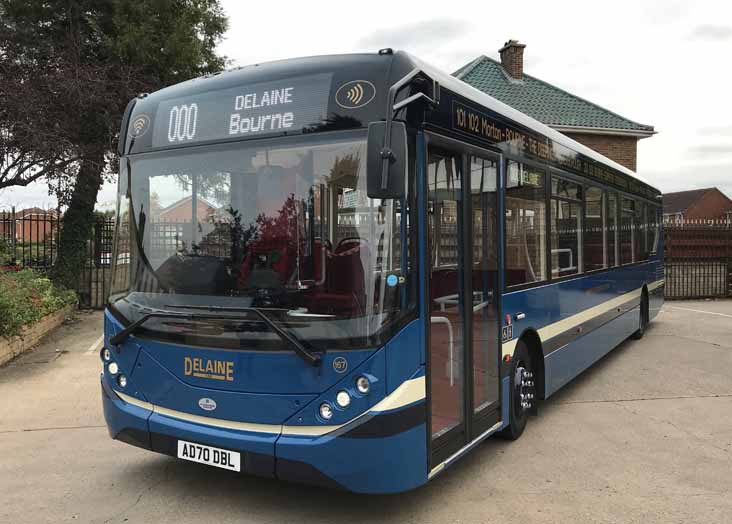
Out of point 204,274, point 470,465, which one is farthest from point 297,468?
point 470,465

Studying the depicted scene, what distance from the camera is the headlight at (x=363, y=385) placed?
351cm

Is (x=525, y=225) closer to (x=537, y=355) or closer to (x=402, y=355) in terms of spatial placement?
(x=537, y=355)

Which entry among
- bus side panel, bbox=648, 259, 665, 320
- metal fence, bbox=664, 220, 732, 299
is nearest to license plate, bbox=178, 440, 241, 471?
bus side panel, bbox=648, 259, 665, 320

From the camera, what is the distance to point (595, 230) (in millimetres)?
7746

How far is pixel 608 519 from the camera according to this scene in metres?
4.03

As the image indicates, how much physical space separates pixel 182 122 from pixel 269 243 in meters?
1.14

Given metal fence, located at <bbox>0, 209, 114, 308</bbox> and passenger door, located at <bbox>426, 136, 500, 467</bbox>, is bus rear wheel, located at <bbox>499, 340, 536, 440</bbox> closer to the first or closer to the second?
passenger door, located at <bbox>426, 136, 500, 467</bbox>

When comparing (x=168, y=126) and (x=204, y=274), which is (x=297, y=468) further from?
(x=168, y=126)

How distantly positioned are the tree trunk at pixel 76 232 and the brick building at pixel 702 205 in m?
63.1

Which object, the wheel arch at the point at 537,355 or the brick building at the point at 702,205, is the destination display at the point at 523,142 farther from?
the brick building at the point at 702,205

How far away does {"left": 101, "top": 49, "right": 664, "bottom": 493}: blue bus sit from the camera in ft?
11.7

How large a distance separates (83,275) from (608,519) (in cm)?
1430

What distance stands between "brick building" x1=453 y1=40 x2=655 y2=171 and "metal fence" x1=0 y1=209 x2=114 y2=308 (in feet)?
51.3

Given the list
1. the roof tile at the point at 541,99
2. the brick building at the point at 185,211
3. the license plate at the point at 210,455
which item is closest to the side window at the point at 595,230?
the brick building at the point at 185,211
